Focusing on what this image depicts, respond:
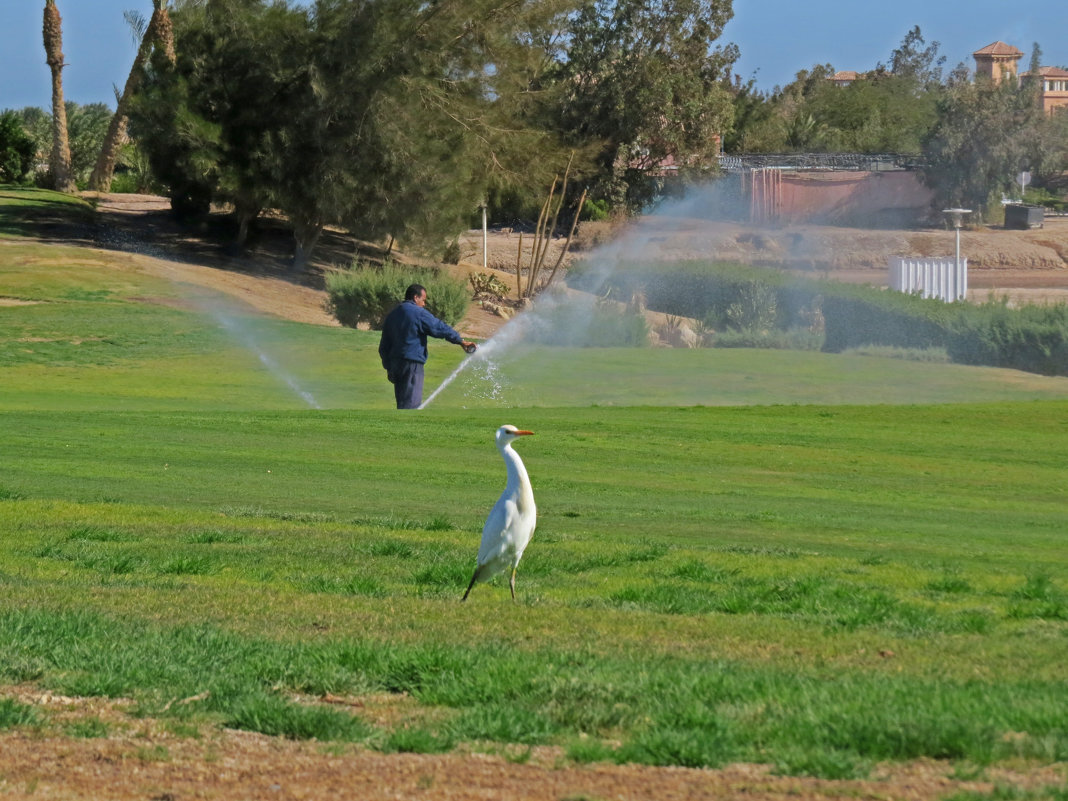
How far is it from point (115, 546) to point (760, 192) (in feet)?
230

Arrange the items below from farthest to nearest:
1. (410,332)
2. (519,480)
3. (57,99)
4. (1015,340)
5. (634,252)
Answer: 1. (57,99)
2. (634,252)
3. (1015,340)
4. (410,332)
5. (519,480)

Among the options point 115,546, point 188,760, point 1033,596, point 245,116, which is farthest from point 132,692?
point 245,116

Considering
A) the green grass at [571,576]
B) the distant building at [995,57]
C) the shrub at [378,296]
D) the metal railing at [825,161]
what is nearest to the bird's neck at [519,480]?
the green grass at [571,576]

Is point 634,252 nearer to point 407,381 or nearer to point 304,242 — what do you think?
point 304,242

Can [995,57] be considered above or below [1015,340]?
above

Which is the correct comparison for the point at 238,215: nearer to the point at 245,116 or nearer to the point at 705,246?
the point at 245,116

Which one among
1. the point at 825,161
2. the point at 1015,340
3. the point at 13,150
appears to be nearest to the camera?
the point at 1015,340

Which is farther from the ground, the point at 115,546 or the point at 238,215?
the point at 238,215

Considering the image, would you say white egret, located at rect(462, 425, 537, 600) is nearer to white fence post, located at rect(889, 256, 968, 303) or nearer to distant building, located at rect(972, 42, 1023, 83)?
white fence post, located at rect(889, 256, 968, 303)

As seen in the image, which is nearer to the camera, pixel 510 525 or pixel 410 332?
pixel 510 525

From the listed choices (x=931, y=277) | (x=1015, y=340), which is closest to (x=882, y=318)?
(x=1015, y=340)

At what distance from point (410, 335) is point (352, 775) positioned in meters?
13.7

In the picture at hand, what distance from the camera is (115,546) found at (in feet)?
38.0

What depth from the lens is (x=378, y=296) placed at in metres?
42.2
